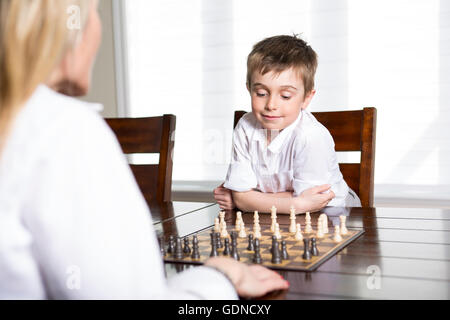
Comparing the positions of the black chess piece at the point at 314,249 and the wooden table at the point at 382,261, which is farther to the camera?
the black chess piece at the point at 314,249

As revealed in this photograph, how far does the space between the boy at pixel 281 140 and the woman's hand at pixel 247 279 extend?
923 millimetres

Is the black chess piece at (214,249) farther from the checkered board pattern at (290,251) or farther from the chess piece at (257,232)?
the chess piece at (257,232)

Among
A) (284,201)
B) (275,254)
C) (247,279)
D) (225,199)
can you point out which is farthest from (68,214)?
(225,199)

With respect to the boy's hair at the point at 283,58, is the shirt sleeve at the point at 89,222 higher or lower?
lower

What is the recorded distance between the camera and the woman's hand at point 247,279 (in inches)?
32.2

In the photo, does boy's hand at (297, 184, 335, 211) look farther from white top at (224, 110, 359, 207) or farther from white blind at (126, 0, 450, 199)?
white blind at (126, 0, 450, 199)

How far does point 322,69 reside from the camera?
3.02m

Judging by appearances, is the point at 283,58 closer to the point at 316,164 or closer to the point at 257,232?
the point at 316,164

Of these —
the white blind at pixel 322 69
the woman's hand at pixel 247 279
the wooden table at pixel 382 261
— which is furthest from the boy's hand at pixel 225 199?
the white blind at pixel 322 69

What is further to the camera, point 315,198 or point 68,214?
point 315,198

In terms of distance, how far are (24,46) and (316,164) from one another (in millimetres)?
1374

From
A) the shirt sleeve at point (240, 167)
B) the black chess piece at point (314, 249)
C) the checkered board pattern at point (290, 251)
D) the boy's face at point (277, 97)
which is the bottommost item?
the checkered board pattern at point (290, 251)

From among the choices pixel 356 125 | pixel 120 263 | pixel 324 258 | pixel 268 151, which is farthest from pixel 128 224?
pixel 356 125

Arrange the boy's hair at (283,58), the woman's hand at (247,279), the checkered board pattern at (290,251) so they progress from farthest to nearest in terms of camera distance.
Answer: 1. the boy's hair at (283,58)
2. the checkered board pattern at (290,251)
3. the woman's hand at (247,279)
